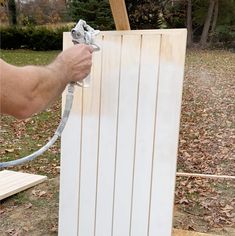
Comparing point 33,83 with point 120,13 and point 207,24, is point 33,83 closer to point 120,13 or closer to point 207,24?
point 120,13

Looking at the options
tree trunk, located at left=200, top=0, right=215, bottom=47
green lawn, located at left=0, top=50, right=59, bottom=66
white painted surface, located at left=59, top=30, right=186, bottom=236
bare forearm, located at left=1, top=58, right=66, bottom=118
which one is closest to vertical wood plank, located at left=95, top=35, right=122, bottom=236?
white painted surface, located at left=59, top=30, right=186, bottom=236

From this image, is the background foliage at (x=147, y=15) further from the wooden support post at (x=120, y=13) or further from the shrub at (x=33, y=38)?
the wooden support post at (x=120, y=13)

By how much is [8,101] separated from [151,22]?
605cm

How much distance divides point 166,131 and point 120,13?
43 cm

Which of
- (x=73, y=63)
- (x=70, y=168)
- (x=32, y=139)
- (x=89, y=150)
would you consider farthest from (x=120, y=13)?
(x=32, y=139)

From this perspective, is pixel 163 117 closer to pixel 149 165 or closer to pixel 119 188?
pixel 149 165

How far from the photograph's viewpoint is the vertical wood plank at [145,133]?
4.56 ft

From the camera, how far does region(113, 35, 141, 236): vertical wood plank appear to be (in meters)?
1.42

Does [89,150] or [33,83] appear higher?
[33,83]

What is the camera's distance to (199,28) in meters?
7.20

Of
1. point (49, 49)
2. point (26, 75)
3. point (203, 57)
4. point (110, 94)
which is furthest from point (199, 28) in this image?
point (26, 75)

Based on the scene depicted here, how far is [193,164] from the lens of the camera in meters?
3.20

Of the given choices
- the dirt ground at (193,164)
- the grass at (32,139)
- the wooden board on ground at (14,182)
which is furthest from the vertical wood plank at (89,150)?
the grass at (32,139)

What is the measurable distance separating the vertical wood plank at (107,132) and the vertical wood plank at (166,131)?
17 cm
